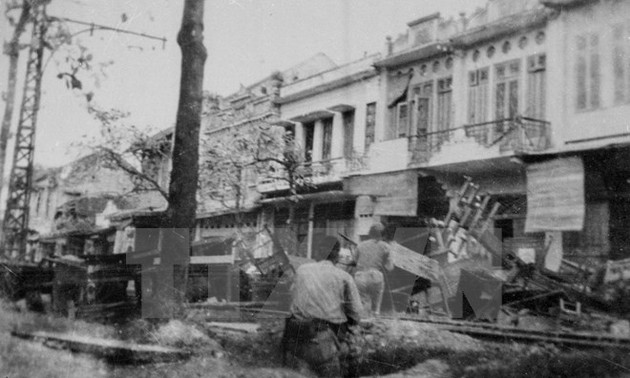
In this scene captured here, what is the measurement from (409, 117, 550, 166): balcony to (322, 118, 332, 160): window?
16.7 feet

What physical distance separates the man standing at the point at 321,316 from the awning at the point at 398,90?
13.2m

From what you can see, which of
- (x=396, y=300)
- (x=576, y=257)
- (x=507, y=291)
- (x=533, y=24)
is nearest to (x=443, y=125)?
(x=533, y=24)

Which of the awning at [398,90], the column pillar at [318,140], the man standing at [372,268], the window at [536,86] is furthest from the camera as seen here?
the column pillar at [318,140]

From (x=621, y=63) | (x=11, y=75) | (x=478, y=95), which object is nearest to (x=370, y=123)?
(x=478, y=95)

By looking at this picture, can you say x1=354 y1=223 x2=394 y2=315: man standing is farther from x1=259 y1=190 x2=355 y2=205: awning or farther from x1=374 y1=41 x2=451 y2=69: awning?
x1=259 y1=190 x2=355 y2=205: awning

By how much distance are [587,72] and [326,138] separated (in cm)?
1075

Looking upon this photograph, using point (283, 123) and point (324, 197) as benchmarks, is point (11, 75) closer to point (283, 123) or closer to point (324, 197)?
point (324, 197)

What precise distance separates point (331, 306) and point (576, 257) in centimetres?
931

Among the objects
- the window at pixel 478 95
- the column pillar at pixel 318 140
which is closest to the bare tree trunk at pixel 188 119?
the window at pixel 478 95

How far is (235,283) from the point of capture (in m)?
13.5

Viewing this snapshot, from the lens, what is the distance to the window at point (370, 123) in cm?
1923

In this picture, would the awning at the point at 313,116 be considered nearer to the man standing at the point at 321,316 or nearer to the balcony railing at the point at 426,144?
the balcony railing at the point at 426,144

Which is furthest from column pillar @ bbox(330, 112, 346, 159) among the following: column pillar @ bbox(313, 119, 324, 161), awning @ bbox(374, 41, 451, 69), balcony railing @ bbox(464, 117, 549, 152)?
balcony railing @ bbox(464, 117, 549, 152)

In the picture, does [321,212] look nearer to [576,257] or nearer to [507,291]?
[576,257]
